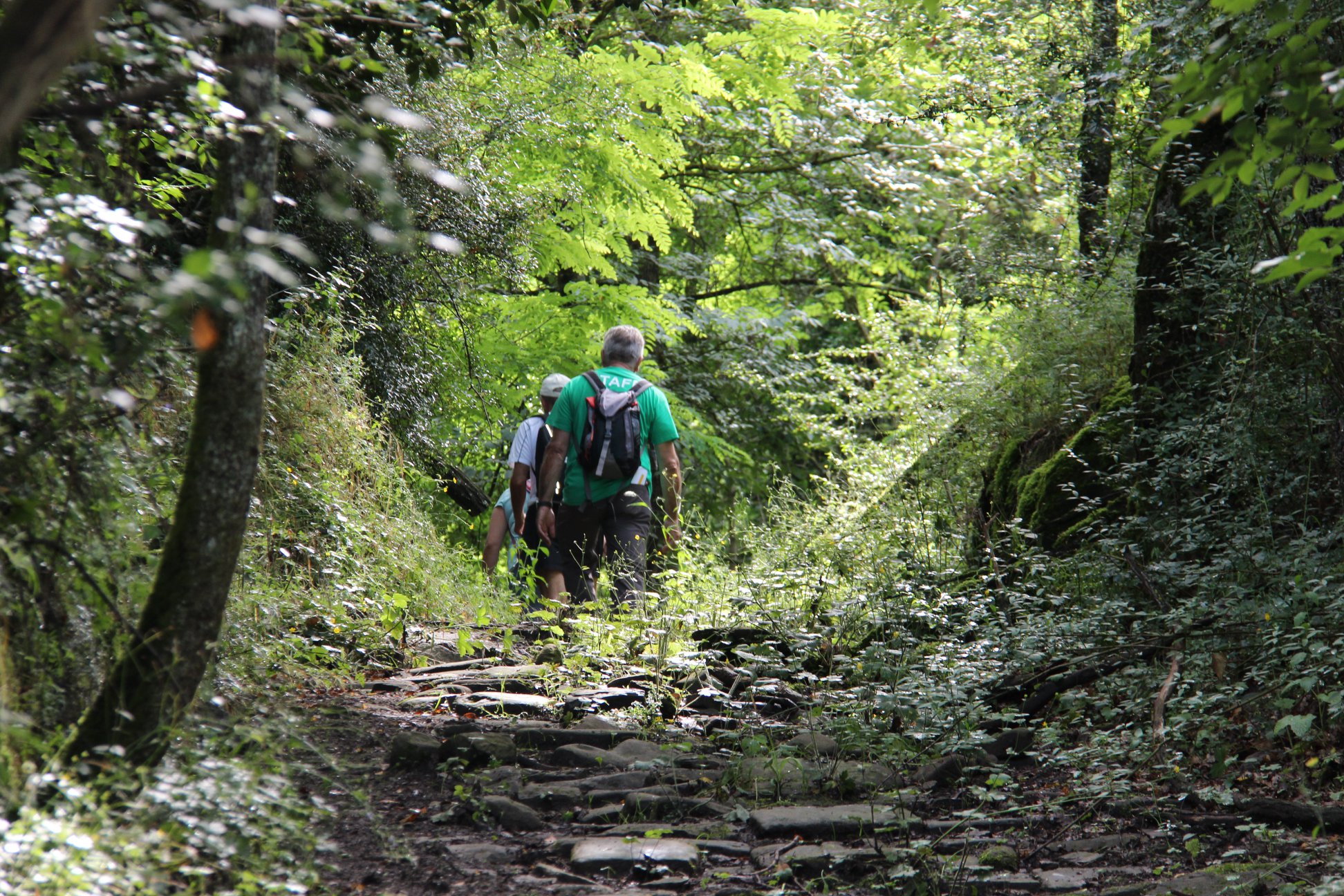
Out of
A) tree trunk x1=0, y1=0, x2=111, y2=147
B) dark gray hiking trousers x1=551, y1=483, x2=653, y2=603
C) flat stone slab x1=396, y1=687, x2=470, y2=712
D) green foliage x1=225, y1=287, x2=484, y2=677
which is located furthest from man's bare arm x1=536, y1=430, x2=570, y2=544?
tree trunk x1=0, y1=0, x2=111, y2=147

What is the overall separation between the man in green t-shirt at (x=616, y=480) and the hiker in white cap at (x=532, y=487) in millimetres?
451

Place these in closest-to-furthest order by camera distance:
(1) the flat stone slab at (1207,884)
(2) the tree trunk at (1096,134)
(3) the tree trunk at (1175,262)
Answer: (1) the flat stone slab at (1207,884) → (3) the tree trunk at (1175,262) → (2) the tree trunk at (1096,134)

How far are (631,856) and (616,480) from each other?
4.41 meters

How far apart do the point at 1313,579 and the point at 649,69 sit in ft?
28.3

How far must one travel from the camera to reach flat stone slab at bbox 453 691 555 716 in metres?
5.79

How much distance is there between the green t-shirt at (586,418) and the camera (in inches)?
315

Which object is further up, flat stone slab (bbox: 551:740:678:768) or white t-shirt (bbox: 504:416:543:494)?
white t-shirt (bbox: 504:416:543:494)

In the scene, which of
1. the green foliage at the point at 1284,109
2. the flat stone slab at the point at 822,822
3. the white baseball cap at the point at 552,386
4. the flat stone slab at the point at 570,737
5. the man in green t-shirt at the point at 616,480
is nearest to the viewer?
the green foliage at the point at 1284,109

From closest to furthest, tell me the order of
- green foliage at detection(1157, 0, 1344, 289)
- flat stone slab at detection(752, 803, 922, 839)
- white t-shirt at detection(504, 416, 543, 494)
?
green foliage at detection(1157, 0, 1344, 289) → flat stone slab at detection(752, 803, 922, 839) → white t-shirt at detection(504, 416, 543, 494)

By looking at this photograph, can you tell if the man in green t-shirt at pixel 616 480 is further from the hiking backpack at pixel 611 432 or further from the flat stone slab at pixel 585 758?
the flat stone slab at pixel 585 758

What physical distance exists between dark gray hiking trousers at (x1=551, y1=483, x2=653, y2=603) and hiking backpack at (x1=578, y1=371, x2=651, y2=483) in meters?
0.22

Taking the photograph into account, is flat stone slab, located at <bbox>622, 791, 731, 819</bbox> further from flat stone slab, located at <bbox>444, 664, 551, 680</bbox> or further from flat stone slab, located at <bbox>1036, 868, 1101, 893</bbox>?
flat stone slab, located at <bbox>444, 664, 551, 680</bbox>

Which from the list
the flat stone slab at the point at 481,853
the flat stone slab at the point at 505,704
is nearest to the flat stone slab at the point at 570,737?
the flat stone slab at the point at 505,704

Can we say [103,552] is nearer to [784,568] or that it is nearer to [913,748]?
[913,748]
